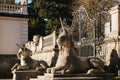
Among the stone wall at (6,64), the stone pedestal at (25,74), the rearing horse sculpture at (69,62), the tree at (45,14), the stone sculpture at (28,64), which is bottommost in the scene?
the stone wall at (6,64)

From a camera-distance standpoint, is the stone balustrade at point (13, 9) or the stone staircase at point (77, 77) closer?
the stone staircase at point (77, 77)

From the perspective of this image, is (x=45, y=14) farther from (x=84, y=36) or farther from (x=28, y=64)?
(x=28, y=64)

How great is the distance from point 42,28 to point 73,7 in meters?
4.27

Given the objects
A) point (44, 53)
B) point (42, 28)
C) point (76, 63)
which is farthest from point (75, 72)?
point (42, 28)

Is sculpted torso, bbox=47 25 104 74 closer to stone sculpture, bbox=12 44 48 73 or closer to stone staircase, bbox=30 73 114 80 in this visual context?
stone staircase, bbox=30 73 114 80

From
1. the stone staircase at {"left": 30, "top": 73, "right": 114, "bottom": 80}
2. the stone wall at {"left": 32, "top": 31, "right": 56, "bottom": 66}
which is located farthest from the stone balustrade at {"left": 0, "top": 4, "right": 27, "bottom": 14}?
the stone staircase at {"left": 30, "top": 73, "right": 114, "bottom": 80}

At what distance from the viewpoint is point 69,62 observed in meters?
10.6

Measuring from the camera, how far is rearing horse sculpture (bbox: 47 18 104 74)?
10.5 metres

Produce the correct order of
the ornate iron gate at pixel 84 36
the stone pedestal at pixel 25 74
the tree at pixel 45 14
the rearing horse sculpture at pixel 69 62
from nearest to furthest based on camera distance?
the rearing horse sculpture at pixel 69 62
the stone pedestal at pixel 25 74
the ornate iron gate at pixel 84 36
the tree at pixel 45 14

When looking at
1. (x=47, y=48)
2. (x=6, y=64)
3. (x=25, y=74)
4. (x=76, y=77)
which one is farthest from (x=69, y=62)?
(x=6, y=64)

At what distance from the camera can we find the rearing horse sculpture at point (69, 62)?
10.5 m

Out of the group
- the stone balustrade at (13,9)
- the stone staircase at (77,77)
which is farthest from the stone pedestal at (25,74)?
the stone balustrade at (13,9)

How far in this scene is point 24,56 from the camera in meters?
15.7

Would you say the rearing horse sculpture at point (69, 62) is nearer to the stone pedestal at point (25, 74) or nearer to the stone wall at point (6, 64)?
the stone pedestal at point (25, 74)
